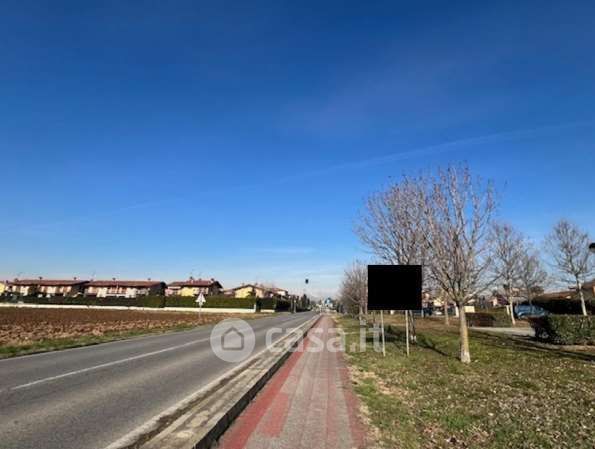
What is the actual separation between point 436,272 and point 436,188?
2.96m

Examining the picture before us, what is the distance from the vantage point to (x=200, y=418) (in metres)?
5.37

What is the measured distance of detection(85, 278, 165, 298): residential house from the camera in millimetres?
121688

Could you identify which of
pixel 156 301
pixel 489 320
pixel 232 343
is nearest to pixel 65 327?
pixel 232 343

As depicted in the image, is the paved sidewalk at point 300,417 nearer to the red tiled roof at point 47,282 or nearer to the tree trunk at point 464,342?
the tree trunk at point 464,342

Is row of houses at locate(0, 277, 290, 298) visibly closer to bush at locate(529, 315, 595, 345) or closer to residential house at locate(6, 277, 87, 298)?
residential house at locate(6, 277, 87, 298)

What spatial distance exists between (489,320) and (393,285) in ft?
81.0

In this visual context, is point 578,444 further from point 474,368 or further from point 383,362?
point 383,362

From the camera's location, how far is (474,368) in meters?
11.0

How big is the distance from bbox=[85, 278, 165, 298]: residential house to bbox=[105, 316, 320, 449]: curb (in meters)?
122

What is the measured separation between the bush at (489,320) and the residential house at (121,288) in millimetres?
104622

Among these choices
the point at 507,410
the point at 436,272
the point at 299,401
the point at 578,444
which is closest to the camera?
the point at 578,444

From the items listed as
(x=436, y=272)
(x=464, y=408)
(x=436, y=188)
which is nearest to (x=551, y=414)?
(x=464, y=408)

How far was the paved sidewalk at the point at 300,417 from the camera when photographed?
5.00 m

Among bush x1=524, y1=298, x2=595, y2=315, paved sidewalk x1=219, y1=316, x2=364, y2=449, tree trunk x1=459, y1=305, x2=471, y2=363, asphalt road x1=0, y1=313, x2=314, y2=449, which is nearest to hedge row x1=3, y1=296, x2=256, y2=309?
bush x1=524, y1=298, x2=595, y2=315
